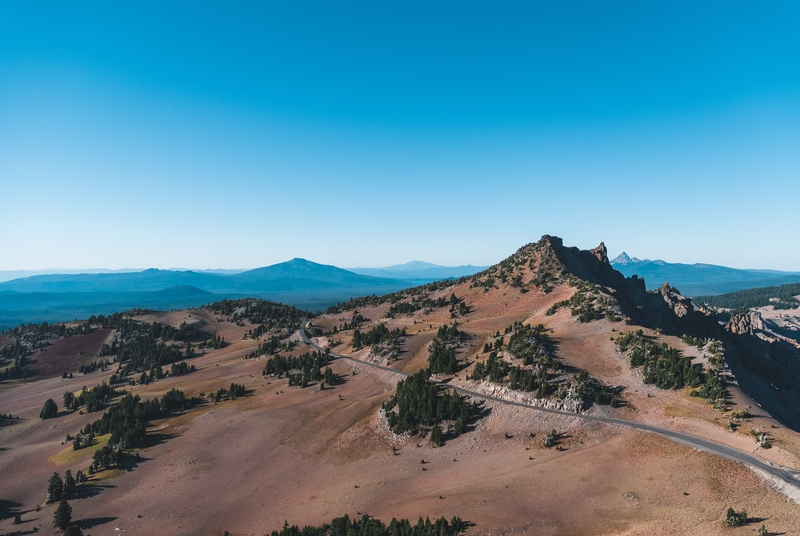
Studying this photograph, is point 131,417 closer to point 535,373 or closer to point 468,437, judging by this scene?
point 468,437

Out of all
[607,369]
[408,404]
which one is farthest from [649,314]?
[408,404]

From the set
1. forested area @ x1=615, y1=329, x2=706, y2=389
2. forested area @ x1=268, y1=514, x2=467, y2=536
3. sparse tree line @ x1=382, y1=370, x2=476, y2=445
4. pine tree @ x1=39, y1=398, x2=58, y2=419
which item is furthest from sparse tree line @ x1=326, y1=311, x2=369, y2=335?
forested area @ x1=268, y1=514, x2=467, y2=536

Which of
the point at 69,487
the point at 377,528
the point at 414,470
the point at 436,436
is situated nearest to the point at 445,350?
the point at 436,436

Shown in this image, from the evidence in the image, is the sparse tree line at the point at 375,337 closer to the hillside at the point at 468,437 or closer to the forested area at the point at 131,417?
the hillside at the point at 468,437

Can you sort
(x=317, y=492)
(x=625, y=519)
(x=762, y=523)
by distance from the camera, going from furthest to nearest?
(x=317, y=492) < (x=625, y=519) < (x=762, y=523)

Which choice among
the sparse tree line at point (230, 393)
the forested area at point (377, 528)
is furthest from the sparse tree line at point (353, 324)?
the forested area at point (377, 528)

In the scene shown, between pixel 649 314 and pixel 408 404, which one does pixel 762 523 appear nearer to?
pixel 408 404

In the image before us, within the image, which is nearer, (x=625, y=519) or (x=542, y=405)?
(x=625, y=519)
